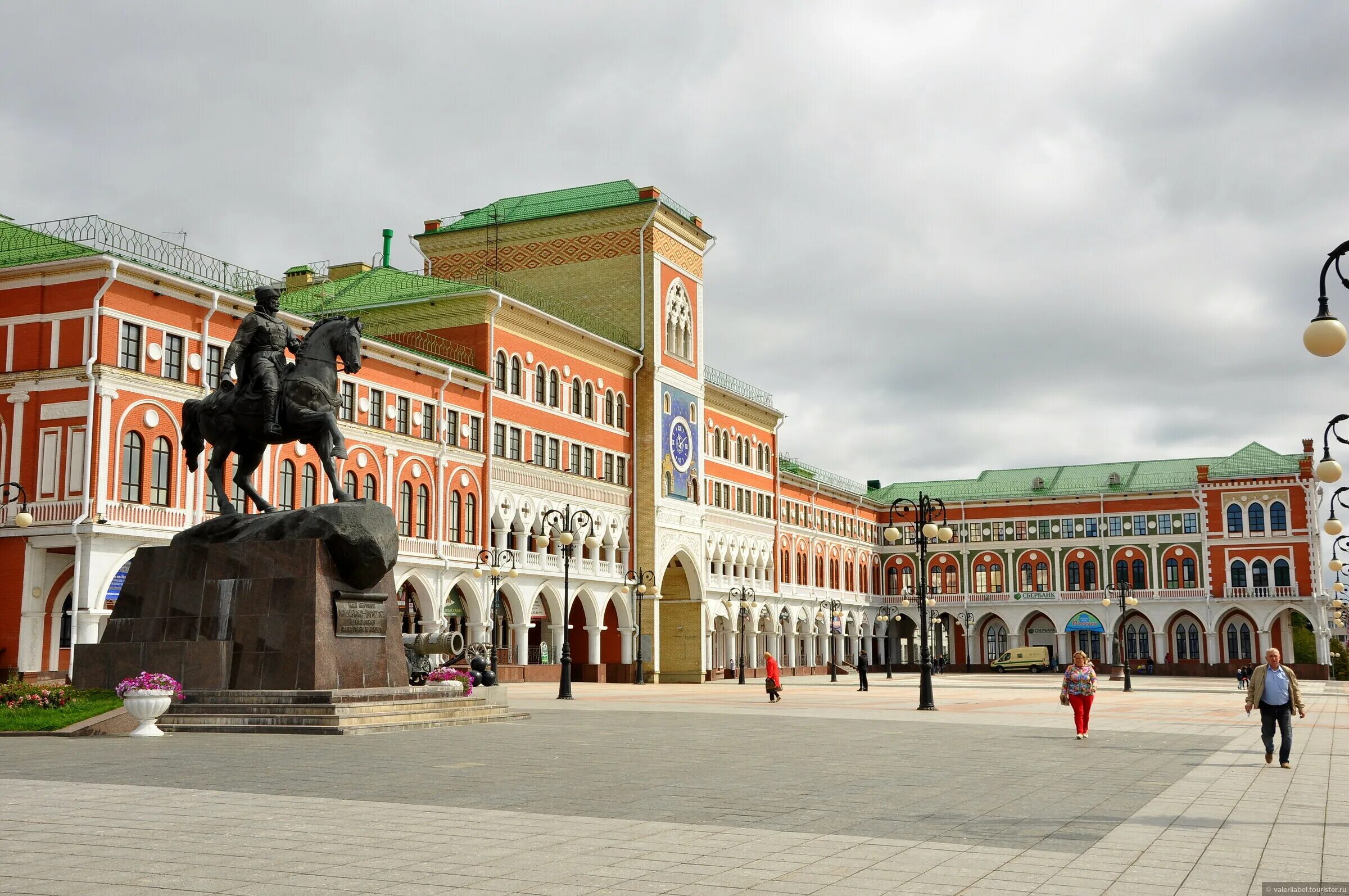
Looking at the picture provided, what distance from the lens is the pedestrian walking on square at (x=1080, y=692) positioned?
21062 mm

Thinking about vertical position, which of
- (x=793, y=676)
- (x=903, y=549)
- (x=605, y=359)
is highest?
(x=605, y=359)

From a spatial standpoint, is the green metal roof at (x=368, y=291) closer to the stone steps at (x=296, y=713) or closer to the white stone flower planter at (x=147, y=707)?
the stone steps at (x=296, y=713)

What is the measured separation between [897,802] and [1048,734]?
38.4 ft

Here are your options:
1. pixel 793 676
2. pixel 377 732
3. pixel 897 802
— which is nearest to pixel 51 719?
pixel 377 732

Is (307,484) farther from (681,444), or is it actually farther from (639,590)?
(681,444)

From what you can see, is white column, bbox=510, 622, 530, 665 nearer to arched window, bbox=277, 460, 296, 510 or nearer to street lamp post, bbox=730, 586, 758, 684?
arched window, bbox=277, 460, 296, 510

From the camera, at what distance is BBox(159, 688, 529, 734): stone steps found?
18.9 meters

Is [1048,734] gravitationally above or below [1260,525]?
below

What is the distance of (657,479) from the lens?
6219 cm

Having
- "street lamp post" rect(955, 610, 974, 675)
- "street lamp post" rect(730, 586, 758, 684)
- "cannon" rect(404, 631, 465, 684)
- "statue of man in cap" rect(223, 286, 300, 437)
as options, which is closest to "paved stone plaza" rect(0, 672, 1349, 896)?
"cannon" rect(404, 631, 465, 684)

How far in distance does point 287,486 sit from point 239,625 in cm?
2270

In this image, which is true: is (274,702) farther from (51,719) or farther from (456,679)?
(456,679)

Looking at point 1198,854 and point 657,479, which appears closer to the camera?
point 1198,854

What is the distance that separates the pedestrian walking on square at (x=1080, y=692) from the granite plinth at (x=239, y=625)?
11.0 metres
